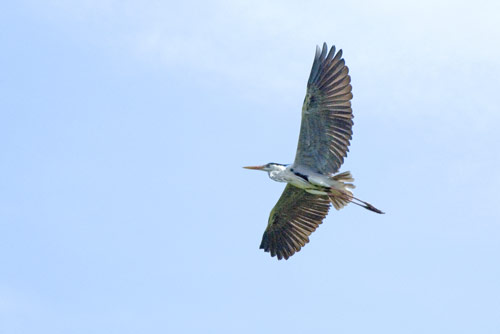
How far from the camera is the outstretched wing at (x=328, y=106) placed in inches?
668

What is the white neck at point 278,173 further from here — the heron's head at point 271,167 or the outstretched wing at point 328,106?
the outstretched wing at point 328,106

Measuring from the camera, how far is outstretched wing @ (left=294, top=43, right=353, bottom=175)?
17.0 metres

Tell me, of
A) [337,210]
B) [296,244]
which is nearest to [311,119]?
[337,210]

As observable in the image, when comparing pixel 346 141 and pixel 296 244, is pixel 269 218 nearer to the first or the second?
pixel 296 244

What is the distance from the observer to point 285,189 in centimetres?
1900

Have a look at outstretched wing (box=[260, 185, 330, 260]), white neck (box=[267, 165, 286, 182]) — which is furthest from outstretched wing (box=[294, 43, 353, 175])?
outstretched wing (box=[260, 185, 330, 260])

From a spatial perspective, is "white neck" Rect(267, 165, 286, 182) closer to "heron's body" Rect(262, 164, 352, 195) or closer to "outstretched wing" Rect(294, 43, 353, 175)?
"heron's body" Rect(262, 164, 352, 195)

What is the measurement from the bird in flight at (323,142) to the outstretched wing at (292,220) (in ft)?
0.09

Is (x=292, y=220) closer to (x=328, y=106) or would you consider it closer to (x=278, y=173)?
(x=278, y=173)

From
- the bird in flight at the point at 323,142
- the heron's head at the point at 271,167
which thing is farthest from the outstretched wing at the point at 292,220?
the heron's head at the point at 271,167

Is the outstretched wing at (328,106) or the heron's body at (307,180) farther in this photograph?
the heron's body at (307,180)

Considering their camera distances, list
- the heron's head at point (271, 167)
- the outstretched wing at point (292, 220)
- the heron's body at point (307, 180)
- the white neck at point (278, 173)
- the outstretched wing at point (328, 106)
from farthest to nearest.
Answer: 1. the outstretched wing at point (292, 220)
2. the heron's head at point (271, 167)
3. the white neck at point (278, 173)
4. the heron's body at point (307, 180)
5. the outstretched wing at point (328, 106)

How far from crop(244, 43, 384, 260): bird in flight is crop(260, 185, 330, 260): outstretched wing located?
0.09 ft

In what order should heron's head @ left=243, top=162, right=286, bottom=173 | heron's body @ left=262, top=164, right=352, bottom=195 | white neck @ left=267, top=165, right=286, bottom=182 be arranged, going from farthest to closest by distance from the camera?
heron's head @ left=243, top=162, right=286, bottom=173
white neck @ left=267, top=165, right=286, bottom=182
heron's body @ left=262, top=164, right=352, bottom=195
